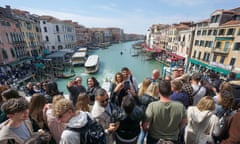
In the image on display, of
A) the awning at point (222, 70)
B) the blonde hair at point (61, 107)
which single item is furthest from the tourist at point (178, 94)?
the awning at point (222, 70)

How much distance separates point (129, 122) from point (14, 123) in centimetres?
162

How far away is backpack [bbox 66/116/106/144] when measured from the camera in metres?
1.52

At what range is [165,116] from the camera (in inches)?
75.7

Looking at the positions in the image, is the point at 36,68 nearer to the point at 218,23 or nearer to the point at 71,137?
the point at 71,137

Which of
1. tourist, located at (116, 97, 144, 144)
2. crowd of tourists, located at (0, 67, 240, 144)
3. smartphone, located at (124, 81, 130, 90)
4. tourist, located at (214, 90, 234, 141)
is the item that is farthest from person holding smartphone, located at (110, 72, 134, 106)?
tourist, located at (214, 90, 234, 141)

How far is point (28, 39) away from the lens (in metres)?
25.9

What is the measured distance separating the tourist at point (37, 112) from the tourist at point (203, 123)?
2600 mm

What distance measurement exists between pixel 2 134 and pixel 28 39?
102 ft

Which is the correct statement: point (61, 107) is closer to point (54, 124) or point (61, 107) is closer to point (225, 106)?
point (54, 124)

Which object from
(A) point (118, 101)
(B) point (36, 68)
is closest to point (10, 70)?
(B) point (36, 68)

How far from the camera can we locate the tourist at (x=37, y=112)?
2.07 meters

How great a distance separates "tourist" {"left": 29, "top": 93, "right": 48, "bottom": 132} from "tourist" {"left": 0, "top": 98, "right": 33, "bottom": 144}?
1.23ft

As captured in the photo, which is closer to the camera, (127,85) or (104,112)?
(104,112)

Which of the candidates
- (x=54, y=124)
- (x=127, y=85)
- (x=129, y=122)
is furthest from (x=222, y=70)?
(x=54, y=124)
